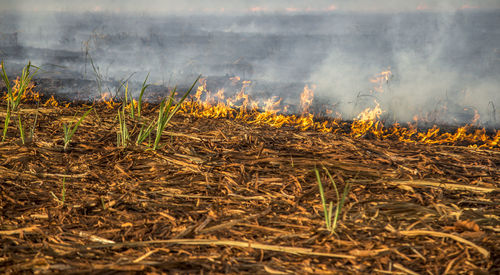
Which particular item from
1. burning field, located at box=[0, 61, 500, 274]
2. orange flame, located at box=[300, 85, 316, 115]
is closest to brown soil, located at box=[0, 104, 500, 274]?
burning field, located at box=[0, 61, 500, 274]

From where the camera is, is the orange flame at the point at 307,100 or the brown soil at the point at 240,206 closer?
the brown soil at the point at 240,206

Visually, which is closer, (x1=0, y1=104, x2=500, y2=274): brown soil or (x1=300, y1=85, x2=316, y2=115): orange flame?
(x1=0, y1=104, x2=500, y2=274): brown soil

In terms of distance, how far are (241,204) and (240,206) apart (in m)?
0.02

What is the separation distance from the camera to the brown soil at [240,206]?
5.25 feet

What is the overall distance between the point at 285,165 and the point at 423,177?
2.72ft

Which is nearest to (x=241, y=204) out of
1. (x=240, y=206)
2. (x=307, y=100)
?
(x=240, y=206)

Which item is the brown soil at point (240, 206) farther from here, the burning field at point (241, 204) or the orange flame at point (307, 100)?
the orange flame at point (307, 100)

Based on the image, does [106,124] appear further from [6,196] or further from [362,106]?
[362,106]

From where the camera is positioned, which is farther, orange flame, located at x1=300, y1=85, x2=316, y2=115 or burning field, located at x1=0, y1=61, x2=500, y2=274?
orange flame, located at x1=300, y1=85, x2=316, y2=115

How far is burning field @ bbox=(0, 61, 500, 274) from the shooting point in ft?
5.26

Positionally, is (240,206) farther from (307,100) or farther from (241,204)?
(307,100)

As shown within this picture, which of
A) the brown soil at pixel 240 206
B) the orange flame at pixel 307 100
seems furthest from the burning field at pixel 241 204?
the orange flame at pixel 307 100

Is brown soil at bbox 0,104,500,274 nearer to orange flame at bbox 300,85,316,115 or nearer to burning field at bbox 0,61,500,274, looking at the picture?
burning field at bbox 0,61,500,274

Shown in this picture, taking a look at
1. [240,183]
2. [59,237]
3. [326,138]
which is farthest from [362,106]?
[59,237]
